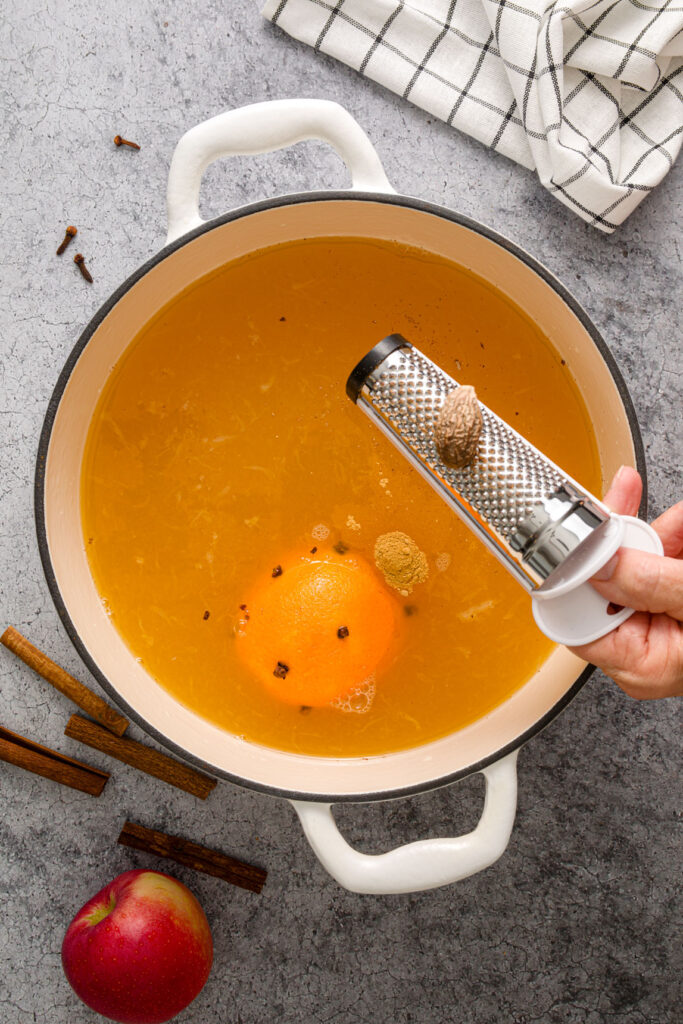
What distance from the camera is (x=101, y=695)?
4.36 feet

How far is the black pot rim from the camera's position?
1.10 metres

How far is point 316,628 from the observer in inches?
50.0

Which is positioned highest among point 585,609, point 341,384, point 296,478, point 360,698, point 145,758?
point 585,609

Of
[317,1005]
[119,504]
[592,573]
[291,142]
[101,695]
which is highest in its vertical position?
[291,142]

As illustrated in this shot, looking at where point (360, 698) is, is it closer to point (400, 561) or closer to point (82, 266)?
point (400, 561)

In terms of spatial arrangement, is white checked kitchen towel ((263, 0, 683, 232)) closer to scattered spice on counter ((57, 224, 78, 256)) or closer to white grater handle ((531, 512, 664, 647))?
scattered spice on counter ((57, 224, 78, 256))

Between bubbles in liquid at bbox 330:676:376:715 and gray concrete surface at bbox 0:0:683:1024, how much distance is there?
7.8 inches

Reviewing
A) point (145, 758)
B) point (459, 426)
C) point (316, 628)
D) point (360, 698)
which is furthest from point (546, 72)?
point (145, 758)

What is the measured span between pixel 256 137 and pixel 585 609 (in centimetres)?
81

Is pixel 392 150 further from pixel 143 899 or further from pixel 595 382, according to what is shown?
pixel 143 899

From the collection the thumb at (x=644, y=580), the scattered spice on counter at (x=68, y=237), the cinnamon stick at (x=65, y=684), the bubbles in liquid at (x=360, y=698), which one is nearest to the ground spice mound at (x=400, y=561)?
the bubbles in liquid at (x=360, y=698)

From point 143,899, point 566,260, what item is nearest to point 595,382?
point 566,260

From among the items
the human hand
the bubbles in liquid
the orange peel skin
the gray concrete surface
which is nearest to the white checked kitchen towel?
the gray concrete surface

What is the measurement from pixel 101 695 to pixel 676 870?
1.09 m
